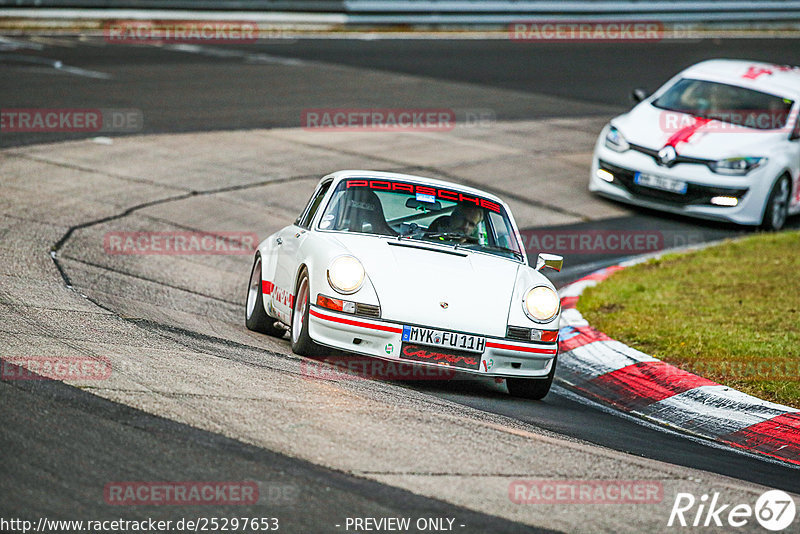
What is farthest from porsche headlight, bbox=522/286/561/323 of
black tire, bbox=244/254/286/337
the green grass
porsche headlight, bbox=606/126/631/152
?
porsche headlight, bbox=606/126/631/152

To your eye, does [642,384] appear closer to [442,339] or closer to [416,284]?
[442,339]

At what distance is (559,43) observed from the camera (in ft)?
98.9

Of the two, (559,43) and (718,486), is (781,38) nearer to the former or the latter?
(559,43)

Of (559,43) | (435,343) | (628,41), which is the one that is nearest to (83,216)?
(435,343)

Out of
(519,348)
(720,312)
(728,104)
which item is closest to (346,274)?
(519,348)

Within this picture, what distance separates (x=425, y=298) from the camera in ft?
23.6

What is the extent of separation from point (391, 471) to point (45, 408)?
5.25ft

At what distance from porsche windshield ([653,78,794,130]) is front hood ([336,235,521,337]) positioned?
8205 mm

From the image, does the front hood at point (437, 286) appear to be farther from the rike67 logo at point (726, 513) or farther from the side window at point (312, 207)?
the rike67 logo at point (726, 513)

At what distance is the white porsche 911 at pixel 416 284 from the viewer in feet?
23.3

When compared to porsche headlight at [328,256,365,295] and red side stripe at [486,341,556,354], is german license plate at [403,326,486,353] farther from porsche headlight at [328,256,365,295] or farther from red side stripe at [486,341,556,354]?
porsche headlight at [328,256,365,295]

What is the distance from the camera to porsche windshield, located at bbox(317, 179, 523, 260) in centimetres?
818

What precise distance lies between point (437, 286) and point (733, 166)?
7956mm

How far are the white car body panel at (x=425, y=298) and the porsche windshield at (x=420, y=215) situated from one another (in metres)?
0.23
